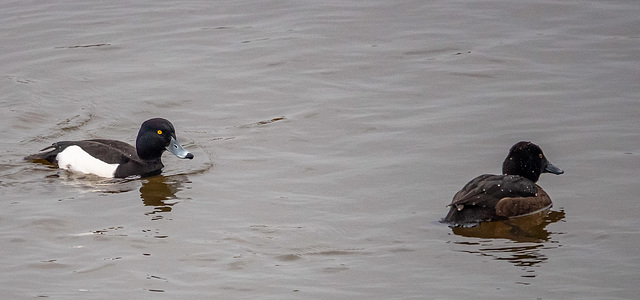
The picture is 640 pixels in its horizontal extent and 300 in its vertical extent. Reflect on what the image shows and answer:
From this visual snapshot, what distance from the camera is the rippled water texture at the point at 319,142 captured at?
6.88 meters

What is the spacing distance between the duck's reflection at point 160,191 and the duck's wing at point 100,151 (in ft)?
1.29

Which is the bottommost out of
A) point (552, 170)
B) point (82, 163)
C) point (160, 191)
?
point (160, 191)

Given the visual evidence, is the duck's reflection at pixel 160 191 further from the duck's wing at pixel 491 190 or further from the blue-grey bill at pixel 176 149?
the duck's wing at pixel 491 190

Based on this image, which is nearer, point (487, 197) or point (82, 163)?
point (487, 197)

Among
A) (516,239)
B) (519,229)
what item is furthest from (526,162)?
(516,239)

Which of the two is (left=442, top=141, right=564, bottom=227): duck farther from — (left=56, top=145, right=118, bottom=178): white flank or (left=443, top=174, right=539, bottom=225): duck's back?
(left=56, top=145, right=118, bottom=178): white flank

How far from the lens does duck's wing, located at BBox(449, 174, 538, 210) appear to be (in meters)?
8.00

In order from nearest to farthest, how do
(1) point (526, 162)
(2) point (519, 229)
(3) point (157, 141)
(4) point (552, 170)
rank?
1. (2) point (519, 229)
2. (1) point (526, 162)
3. (4) point (552, 170)
4. (3) point (157, 141)

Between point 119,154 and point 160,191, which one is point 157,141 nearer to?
point 119,154

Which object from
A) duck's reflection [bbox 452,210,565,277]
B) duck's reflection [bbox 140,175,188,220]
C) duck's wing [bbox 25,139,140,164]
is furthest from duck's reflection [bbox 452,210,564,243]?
duck's wing [bbox 25,139,140,164]

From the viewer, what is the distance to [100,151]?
1008cm

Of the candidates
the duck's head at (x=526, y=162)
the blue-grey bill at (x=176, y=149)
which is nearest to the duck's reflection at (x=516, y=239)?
the duck's head at (x=526, y=162)

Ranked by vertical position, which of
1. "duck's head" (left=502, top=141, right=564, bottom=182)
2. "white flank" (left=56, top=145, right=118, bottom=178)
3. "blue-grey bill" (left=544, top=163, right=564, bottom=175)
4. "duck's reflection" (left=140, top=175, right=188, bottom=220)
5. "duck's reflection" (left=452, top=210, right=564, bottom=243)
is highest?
"duck's head" (left=502, top=141, right=564, bottom=182)

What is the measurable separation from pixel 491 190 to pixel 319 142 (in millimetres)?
2789
